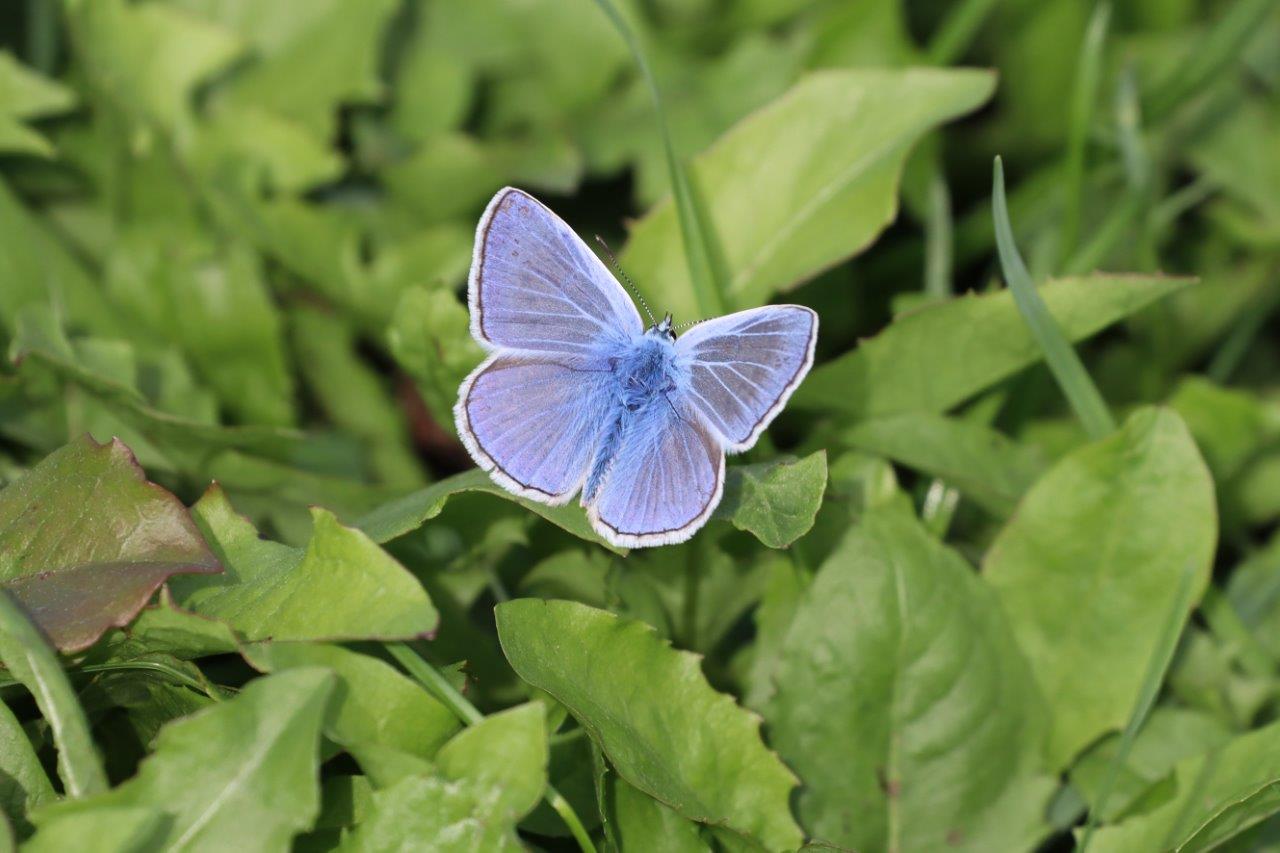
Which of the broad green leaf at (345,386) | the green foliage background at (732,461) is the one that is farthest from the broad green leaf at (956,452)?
the broad green leaf at (345,386)

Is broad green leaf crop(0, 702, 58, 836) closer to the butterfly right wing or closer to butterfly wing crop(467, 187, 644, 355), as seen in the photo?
the butterfly right wing

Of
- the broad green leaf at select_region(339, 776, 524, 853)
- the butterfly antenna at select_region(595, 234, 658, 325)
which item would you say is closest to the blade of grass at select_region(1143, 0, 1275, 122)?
the butterfly antenna at select_region(595, 234, 658, 325)

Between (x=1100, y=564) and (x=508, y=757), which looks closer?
(x=508, y=757)

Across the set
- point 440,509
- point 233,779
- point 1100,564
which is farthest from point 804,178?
point 233,779

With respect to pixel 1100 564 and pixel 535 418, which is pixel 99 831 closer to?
pixel 535 418

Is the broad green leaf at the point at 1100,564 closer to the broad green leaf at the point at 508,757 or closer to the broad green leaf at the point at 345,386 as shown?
the broad green leaf at the point at 508,757

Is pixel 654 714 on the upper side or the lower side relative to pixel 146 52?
lower
